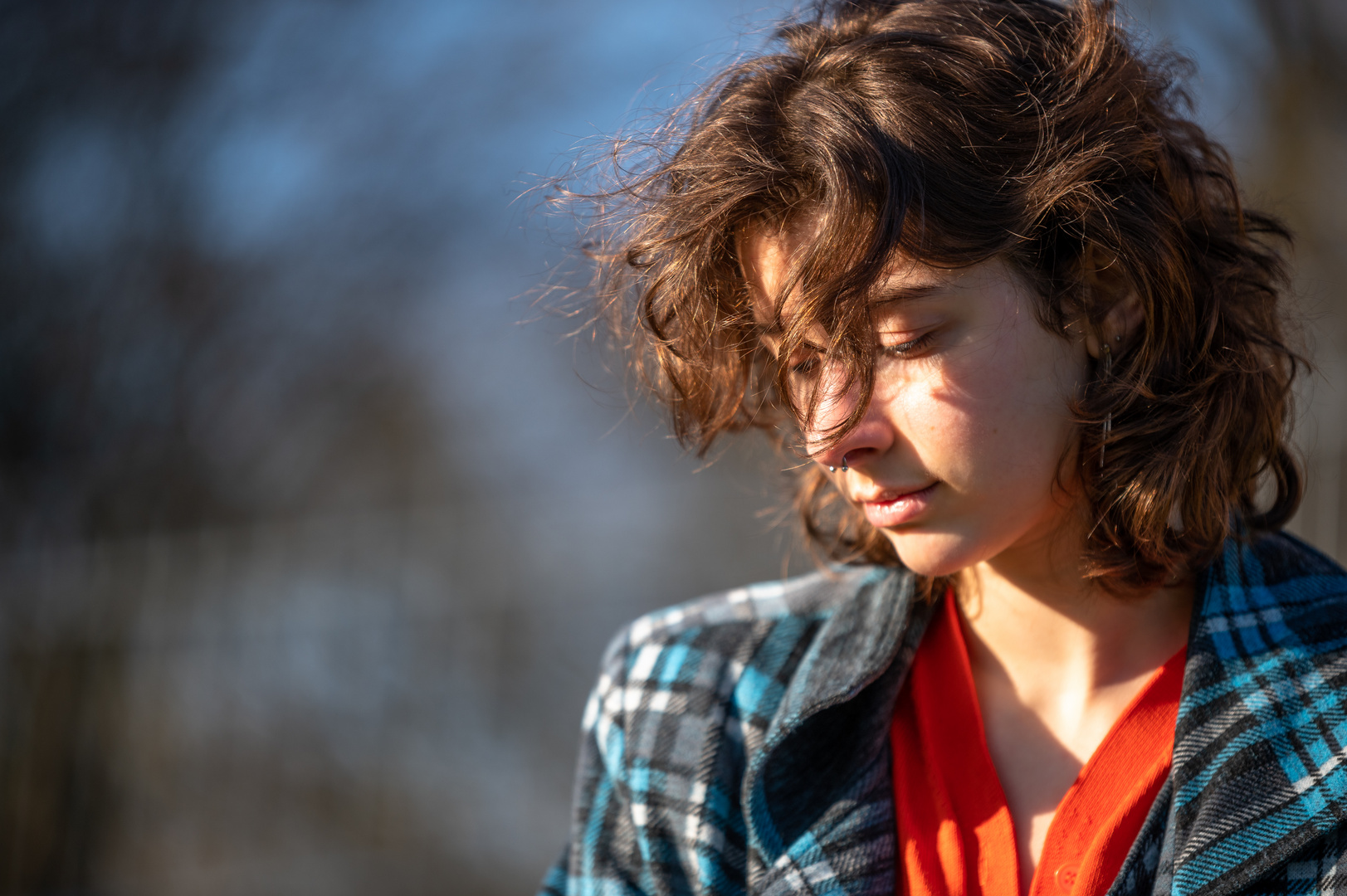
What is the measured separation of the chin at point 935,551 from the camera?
126cm

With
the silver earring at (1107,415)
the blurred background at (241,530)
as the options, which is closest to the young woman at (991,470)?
the silver earring at (1107,415)

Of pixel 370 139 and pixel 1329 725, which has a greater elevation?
pixel 370 139

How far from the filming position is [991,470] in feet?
4.00

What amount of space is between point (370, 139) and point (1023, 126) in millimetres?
5007

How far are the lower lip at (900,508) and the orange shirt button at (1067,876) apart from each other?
474 mm

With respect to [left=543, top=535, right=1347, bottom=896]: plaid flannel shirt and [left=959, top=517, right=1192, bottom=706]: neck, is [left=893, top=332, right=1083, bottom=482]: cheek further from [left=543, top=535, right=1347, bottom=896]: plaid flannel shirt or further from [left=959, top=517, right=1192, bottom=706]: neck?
[left=543, top=535, right=1347, bottom=896]: plaid flannel shirt

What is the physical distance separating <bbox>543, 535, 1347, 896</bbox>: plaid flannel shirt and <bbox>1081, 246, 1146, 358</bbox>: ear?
36 centimetres

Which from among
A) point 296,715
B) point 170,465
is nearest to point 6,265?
point 170,465

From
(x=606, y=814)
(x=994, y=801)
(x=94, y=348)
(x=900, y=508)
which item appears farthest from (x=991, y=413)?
(x=94, y=348)

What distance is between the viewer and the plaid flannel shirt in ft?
3.86

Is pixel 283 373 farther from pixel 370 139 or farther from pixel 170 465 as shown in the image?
pixel 370 139

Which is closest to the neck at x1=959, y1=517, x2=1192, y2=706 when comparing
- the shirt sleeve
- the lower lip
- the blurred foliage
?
the lower lip

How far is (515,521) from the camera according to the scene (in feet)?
18.5

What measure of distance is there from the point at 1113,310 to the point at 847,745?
0.70 m
